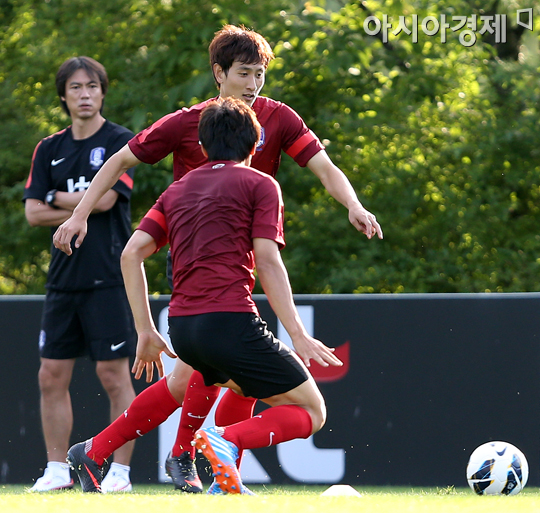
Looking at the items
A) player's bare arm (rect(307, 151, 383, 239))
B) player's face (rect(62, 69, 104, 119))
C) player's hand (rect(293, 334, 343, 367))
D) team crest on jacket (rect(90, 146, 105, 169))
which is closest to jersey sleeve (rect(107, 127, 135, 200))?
team crest on jacket (rect(90, 146, 105, 169))

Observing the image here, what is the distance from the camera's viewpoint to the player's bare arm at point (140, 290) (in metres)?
3.59

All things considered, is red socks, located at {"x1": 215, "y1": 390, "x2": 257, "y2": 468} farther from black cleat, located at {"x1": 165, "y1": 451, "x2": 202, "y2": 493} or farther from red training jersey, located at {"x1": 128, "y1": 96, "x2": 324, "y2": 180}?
red training jersey, located at {"x1": 128, "y1": 96, "x2": 324, "y2": 180}

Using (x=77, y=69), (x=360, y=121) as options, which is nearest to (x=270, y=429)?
(x=77, y=69)

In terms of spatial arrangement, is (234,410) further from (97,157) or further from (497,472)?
(97,157)

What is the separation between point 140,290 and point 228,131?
29.6 inches

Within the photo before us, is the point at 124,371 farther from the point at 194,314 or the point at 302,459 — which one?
the point at 194,314

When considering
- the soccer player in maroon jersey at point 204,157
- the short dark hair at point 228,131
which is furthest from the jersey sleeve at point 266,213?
the soccer player in maroon jersey at point 204,157

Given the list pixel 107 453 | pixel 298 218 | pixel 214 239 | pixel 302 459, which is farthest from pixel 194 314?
pixel 298 218

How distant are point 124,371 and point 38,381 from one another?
0.80m

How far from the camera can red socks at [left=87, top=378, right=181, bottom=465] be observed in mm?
3908

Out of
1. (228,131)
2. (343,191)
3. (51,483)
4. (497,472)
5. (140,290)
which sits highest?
(228,131)

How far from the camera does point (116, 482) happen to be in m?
4.64

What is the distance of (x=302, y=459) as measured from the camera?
5242mm

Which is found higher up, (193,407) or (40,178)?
(40,178)
